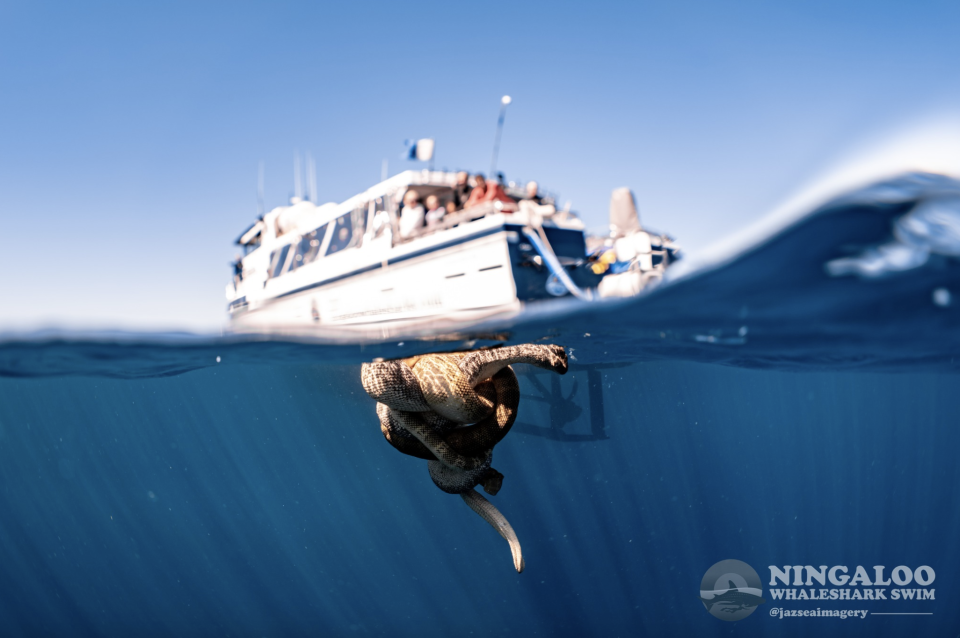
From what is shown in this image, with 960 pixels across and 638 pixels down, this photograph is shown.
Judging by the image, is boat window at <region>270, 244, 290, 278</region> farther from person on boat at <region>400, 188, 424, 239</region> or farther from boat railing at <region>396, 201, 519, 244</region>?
boat railing at <region>396, 201, 519, 244</region>

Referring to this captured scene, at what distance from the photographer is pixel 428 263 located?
10.7 m

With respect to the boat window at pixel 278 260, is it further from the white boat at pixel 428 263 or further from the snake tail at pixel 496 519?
the snake tail at pixel 496 519

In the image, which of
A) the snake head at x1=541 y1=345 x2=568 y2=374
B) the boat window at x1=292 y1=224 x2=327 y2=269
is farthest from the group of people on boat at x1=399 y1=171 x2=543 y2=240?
the snake head at x1=541 y1=345 x2=568 y2=374

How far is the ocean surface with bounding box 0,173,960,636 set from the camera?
22.0 feet

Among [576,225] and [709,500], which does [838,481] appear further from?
[576,225]

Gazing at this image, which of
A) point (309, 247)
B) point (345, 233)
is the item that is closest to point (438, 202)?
point (345, 233)

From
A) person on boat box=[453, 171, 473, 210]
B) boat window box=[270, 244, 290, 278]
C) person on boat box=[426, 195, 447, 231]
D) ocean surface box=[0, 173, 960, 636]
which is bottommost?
ocean surface box=[0, 173, 960, 636]

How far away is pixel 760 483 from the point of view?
144 feet

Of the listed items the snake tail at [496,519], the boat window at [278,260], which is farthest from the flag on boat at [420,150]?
the snake tail at [496,519]

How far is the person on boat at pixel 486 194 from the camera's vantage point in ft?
34.0

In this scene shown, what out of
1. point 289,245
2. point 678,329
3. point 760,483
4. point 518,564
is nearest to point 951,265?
point 678,329

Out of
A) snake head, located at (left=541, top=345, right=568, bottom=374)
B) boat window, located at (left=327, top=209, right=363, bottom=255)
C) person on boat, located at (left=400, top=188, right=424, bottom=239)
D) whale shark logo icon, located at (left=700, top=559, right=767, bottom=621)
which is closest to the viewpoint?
snake head, located at (left=541, top=345, right=568, bottom=374)

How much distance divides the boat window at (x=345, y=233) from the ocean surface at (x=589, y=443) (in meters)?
2.86

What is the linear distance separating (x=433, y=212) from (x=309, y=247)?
4.51m
